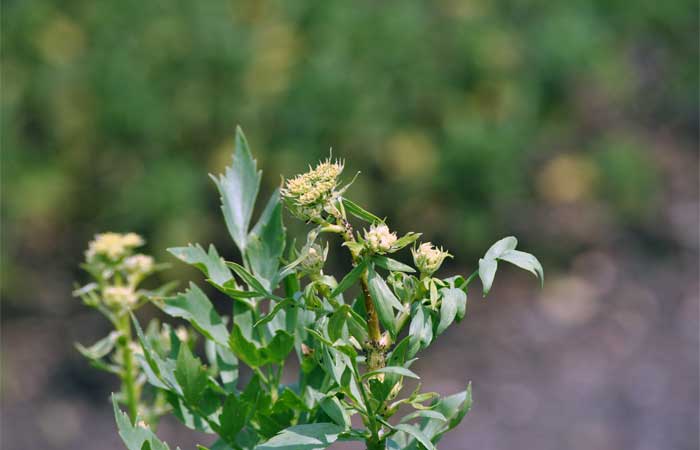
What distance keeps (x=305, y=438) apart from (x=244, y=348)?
4.9 inches

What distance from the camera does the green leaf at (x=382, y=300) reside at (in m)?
0.63

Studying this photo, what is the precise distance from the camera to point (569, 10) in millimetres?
4512

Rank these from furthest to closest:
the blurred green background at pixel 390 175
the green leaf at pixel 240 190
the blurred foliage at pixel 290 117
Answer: the blurred foliage at pixel 290 117, the blurred green background at pixel 390 175, the green leaf at pixel 240 190

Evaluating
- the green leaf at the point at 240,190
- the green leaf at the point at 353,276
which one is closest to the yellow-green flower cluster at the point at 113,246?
the green leaf at the point at 240,190

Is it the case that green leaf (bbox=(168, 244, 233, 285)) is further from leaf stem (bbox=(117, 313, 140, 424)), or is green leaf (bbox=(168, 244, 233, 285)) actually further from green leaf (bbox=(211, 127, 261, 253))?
leaf stem (bbox=(117, 313, 140, 424))

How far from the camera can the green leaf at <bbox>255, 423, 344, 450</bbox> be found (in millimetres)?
626

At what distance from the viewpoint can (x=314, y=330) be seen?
2.24ft

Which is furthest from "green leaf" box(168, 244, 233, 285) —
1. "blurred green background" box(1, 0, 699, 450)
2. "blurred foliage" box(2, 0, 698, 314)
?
"blurred foliage" box(2, 0, 698, 314)

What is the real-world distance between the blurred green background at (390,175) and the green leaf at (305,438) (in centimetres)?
272

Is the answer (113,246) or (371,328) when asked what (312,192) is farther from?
(113,246)

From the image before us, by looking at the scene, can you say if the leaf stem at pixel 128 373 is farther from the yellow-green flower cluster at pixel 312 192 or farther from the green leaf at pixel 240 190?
the yellow-green flower cluster at pixel 312 192

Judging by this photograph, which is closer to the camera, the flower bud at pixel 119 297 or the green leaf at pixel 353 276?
the green leaf at pixel 353 276

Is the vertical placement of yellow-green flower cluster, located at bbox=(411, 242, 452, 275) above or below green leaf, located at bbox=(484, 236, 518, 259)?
below

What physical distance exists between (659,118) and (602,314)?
5.76 ft
